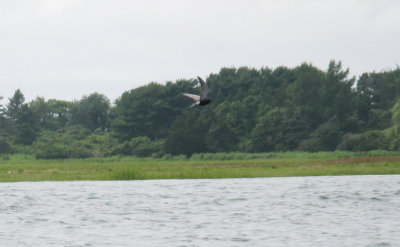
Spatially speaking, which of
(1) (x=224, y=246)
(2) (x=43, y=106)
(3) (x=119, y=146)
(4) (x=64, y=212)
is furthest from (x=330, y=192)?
(2) (x=43, y=106)

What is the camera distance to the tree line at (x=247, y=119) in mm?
89312

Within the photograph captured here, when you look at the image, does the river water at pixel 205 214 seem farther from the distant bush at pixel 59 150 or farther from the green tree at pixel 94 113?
the green tree at pixel 94 113

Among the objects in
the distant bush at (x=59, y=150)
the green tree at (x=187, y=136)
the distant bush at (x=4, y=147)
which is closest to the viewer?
the green tree at (x=187, y=136)

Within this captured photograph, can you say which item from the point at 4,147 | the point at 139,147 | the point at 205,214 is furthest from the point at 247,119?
the point at 205,214

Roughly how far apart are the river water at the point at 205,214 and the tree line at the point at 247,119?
4234 cm

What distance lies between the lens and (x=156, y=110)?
103 m

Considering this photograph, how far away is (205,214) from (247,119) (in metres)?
70.9

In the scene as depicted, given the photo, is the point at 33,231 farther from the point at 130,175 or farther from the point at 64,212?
the point at 130,175

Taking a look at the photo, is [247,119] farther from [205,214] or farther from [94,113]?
[205,214]

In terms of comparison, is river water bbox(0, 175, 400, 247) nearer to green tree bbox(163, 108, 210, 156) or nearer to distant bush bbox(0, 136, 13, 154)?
green tree bbox(163, 108, 210, 156)

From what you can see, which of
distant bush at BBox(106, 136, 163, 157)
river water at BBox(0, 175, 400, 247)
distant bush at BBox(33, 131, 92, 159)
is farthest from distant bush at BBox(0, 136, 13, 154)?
river water at BBox(0, 175, 400, 247)

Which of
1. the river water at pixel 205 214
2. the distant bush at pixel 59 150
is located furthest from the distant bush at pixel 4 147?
the river water at pixel 205 214

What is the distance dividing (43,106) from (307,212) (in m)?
106

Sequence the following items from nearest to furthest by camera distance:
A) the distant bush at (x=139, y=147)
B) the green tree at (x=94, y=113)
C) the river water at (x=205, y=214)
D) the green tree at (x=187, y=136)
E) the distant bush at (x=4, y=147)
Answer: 1. the river water at (x=205, y=214)
2. the green tree at (x=187, y=136)
3. the distant bush at (x=139, y=147)
4. the distant bush at (x=4, y=147)
5. the green tree at (x=94, y=113)
